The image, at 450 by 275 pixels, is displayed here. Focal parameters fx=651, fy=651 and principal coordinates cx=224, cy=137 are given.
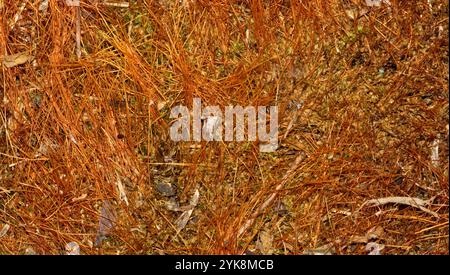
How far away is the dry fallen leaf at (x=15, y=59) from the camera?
2932 mm

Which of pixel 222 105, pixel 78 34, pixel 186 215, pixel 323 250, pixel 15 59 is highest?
pixel 78 34

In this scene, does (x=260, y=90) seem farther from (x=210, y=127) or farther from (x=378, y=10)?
(x=378, y=10)

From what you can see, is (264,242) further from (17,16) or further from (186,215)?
(17,16)

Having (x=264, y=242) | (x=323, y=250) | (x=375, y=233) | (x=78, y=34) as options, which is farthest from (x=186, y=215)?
(x=78, y=34)

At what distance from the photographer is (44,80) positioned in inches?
115

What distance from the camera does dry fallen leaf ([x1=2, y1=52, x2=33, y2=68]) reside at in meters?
2.93

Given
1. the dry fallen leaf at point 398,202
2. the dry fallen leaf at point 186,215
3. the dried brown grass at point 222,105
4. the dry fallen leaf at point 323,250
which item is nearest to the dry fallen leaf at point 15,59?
the dried brown grass at point 222,105

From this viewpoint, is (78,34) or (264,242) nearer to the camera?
(264,242)

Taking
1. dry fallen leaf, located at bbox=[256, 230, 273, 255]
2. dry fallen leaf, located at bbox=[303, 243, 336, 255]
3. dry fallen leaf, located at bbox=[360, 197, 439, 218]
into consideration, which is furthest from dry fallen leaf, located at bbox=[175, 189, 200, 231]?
dry fallen leaf, located at bbox=[360, 197, 439, 218]

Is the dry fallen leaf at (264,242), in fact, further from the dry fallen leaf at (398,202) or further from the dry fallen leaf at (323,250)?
the dry fallen leaf at (398,202)

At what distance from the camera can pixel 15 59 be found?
294 centimetres

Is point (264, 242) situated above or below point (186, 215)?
below

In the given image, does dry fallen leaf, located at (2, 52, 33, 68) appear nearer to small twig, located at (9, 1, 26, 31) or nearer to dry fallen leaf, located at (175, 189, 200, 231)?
small twig, located at (9, 1, 26, 31)

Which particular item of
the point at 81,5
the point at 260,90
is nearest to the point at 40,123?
the point at 81,5
